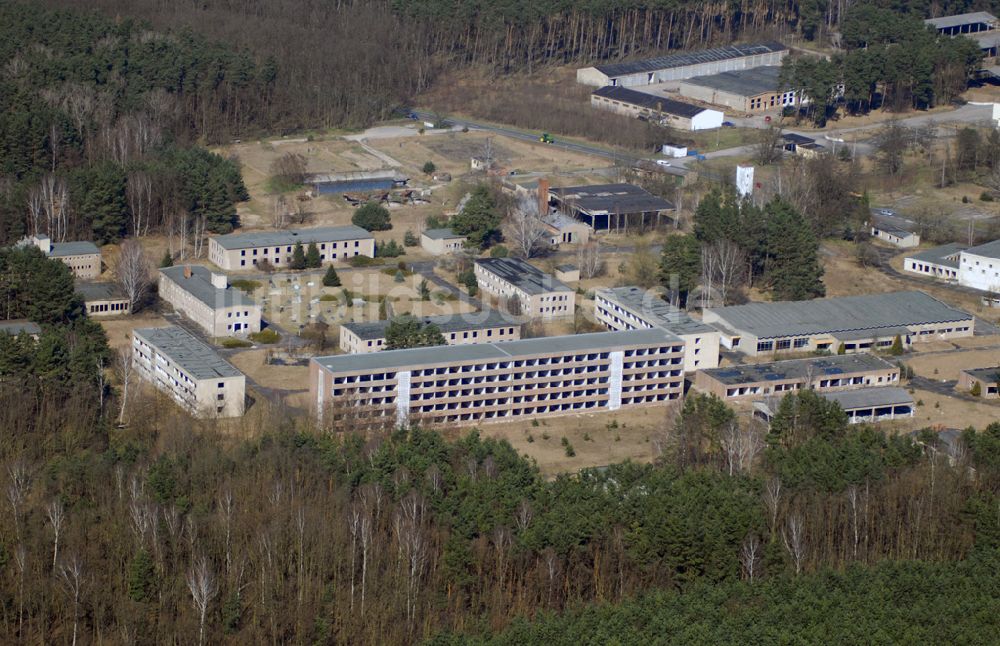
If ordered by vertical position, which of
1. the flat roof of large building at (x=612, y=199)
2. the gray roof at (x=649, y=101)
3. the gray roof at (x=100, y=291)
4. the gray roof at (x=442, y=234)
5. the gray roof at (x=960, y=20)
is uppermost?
the gray roof at (x=960, y=20)

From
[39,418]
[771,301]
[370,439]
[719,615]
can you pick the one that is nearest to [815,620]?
[719,615]

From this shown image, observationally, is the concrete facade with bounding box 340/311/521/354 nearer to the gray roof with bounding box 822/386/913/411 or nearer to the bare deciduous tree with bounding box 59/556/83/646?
the gray roof with bounding box 822/386/913/411

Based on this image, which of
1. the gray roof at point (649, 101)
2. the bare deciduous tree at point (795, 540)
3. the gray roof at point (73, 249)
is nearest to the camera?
the bare deciduous tree at point (795, 540)

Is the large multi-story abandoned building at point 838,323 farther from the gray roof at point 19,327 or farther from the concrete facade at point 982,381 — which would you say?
the gray roof at point 19,327

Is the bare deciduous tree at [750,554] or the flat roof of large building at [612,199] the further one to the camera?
the flat roof of large building at [612,199]

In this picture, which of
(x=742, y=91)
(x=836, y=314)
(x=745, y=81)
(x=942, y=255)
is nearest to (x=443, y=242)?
(x=836, y=314)

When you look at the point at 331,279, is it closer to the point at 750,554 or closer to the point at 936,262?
the point at 936,262

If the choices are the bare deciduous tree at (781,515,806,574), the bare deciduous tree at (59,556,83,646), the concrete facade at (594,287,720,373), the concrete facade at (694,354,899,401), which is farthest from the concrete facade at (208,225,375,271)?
the bare deciduous tree at (781,515,806,574)

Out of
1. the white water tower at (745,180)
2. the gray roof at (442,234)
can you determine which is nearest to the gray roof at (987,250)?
the white water tower at (745,180)
